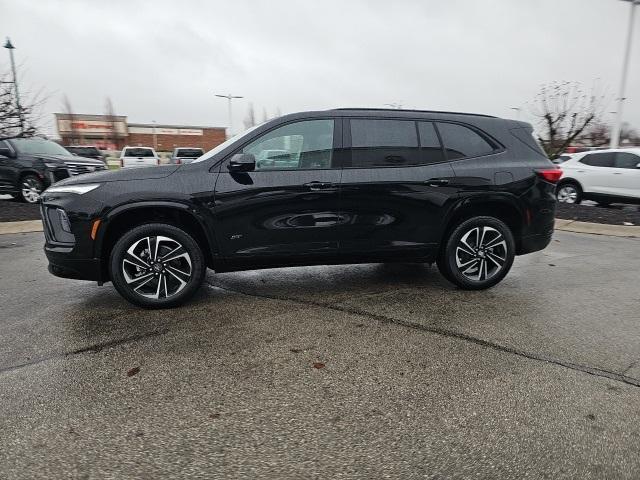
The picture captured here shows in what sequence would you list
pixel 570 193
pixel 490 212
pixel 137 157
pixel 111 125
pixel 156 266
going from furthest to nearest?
pixel 111 125 → pixel 137 157 → pixel 570 193 → pixel 490 212 → pixel 156 266

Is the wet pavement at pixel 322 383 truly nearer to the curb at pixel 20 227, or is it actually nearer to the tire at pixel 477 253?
the tire at pixel 477 253

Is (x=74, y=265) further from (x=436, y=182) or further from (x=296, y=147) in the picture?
(x=436, y=182)

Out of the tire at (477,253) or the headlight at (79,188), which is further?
the tire at (477,253)

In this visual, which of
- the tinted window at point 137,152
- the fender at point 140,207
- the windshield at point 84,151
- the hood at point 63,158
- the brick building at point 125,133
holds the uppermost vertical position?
the brick building at point 125,133

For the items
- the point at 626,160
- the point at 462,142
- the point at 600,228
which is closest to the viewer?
the point at 462,142

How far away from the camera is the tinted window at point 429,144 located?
4340 millimetres

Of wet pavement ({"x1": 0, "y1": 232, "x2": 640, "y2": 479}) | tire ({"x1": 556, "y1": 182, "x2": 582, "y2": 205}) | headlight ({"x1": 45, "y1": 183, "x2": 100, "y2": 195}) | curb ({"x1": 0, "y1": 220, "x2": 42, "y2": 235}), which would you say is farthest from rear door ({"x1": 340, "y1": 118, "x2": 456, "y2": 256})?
tire ({"x1": 556, "y1": 182, "x2": 582, "y2": 205})

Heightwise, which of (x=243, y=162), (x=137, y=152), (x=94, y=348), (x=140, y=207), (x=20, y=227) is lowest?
(x=94, y=348)

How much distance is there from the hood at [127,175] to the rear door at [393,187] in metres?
1.62

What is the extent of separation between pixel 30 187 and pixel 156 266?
9137mm

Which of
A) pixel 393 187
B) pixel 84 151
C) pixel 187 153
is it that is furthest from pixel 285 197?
pixel 84 151

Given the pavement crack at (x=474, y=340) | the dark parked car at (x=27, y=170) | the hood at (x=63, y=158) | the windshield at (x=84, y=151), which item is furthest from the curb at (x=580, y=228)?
the windshield at (x=84, y=151)

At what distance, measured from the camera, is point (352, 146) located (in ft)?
13.7

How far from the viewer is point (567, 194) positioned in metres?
11.9
